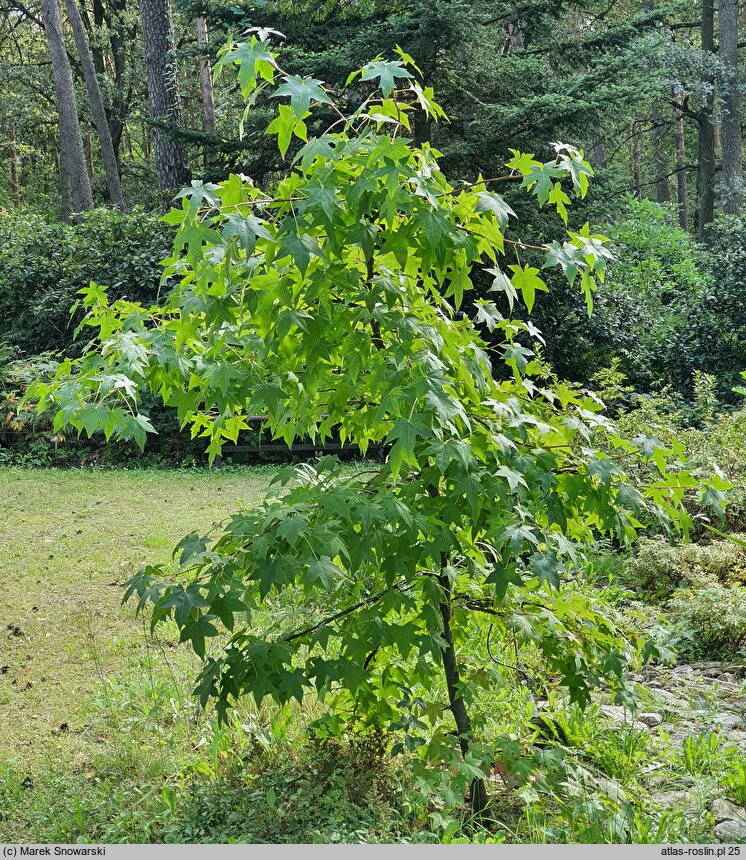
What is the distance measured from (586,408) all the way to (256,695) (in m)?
1.45

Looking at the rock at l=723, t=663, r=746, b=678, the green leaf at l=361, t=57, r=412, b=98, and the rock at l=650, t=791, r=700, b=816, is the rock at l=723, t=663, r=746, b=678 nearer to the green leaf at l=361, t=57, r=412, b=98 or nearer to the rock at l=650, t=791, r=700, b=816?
the rock at l=650, t=791, r=700, b=816

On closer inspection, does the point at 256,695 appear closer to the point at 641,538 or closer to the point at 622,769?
the point at 622,769

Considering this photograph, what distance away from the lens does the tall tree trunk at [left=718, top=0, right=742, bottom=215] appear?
58.8 feet

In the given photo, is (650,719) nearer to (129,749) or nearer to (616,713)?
(616,713)

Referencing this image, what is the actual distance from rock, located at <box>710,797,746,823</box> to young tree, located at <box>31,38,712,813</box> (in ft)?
2.04

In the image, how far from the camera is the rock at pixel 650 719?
12.7 feet

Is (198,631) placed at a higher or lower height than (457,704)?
higher

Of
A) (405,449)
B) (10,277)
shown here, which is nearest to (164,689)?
(405,449)

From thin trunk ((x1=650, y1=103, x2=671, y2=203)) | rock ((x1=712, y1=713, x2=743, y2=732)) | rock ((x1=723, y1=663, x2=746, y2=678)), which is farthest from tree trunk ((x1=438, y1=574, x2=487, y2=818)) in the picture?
thin trunk ((x1=650, y1=103, x2=671, y2=203))

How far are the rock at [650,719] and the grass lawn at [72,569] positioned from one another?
2.12m

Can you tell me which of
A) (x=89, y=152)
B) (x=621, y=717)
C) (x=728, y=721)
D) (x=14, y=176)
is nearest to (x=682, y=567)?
(x=728, y=721)

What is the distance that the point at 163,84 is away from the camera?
1266cm

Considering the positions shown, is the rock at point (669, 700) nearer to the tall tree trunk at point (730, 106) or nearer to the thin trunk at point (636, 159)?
the tall tree trunk at point (730, 106)

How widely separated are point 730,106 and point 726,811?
19632mm
